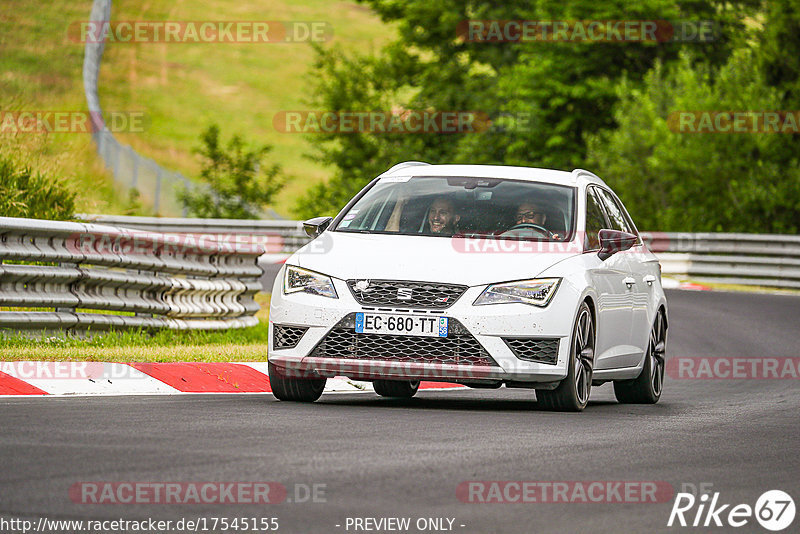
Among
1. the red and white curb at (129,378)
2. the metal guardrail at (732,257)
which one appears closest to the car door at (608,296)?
the red and white curb at (129,378)

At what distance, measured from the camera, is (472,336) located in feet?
31.8

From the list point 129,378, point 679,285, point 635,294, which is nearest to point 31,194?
point 129,378

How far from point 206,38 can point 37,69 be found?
80.0 ft

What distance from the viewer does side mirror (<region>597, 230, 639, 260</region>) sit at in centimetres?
1076

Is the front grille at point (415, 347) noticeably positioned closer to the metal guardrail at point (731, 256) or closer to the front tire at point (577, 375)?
the front tire at point (577, 375)

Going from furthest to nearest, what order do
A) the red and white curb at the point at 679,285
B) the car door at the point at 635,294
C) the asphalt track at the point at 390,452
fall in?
the red and white curb at the point at 679,285, the car door at the point at 635,294, the asphalt track at the point at 390,452

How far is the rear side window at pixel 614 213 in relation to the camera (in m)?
12.0

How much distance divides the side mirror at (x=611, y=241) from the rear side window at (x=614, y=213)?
1.09 metres

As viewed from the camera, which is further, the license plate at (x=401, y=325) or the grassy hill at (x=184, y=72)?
the grassy hill at (x=184, y=72)

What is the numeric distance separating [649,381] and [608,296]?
1.50 metres

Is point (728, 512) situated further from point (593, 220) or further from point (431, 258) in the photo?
point (593, 220)

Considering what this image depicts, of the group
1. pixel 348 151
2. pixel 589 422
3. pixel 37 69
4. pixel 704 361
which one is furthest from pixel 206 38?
pixel 589 422

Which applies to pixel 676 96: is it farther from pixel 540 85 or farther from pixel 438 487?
pixel 438 487

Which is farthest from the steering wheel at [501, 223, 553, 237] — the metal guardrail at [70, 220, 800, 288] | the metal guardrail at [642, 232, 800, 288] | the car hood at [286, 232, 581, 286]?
the metal guardrail at [642, 232, 800, 288]
